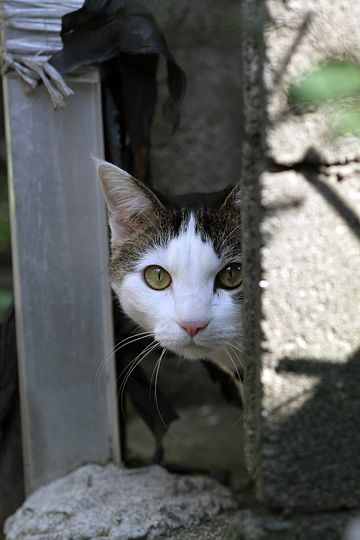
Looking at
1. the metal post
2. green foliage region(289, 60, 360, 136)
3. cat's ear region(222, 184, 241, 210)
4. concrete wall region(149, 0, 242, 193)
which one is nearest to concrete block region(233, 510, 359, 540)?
green foliage region(289, 60, 360, 136)

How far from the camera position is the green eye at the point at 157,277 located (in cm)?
219

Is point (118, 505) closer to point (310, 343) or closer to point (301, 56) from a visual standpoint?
point (310, 343)

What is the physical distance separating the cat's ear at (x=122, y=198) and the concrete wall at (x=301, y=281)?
2.76ft

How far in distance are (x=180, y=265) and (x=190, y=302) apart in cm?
13

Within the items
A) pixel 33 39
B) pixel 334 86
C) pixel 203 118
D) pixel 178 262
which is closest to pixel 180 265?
pixel 178 262

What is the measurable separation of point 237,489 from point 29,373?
863mm

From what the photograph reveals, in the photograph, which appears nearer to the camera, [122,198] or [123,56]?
[122,198]

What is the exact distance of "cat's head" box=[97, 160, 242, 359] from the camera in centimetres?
204

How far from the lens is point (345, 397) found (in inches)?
56.5

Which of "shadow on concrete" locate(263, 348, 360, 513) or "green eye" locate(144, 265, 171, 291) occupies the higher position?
"green eye" locate(144, 265, 171, 291)

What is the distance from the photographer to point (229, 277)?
7.02 ft

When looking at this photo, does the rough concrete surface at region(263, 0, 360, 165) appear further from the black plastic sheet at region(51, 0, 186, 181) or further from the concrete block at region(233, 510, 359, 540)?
the black plastic sheet at region(51, 0, 186, 181)

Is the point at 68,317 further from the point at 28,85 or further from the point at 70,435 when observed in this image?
the point at 28,85

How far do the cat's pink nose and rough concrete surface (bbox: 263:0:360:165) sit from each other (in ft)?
2.38
